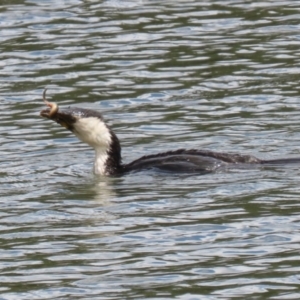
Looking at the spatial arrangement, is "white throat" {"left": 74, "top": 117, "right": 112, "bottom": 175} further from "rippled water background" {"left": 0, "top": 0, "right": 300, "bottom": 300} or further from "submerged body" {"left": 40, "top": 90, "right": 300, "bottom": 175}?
"rippled water background" {"left": 0, "top": 0, "right": 300, "bottom": 300}

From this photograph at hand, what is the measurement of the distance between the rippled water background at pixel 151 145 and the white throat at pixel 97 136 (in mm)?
233

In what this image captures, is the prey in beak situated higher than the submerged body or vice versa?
the prey in beak

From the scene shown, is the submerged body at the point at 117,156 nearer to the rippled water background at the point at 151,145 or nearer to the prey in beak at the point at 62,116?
the prey in beak at the point at 62,116

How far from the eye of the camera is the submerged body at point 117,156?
46.0 ft

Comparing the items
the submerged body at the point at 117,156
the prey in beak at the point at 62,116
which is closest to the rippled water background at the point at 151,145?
the submerged body at the point at 117,156

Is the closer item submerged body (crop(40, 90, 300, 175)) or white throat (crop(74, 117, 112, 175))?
submerged body (crop(40, 90, 300, 175))

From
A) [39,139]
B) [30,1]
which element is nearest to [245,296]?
[39,139]

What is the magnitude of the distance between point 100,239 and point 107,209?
1.20 m

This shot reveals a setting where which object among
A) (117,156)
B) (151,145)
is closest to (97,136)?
(117,156)

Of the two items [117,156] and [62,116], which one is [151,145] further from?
[62,116]

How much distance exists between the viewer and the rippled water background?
1038 cm

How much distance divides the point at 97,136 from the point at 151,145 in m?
0.98

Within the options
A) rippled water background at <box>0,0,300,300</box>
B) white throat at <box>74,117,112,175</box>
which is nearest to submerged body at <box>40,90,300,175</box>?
white throat at <box>74,117,112,175</box>

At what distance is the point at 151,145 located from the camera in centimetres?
1559
